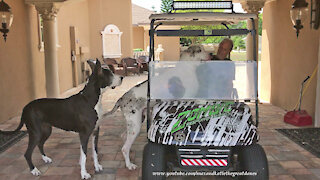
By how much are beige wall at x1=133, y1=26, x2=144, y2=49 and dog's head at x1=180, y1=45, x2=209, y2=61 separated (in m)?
24.5

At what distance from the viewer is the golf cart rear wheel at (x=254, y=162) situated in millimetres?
3385

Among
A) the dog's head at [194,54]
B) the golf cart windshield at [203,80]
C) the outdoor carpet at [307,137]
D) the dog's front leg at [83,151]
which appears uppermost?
the dog's head at [194,54]

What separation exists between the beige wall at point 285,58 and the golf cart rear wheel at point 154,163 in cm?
551

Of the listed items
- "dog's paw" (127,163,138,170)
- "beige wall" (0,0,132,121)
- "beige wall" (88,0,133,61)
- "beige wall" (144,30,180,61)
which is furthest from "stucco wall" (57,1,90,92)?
"beige wall" (144,30,180,61)

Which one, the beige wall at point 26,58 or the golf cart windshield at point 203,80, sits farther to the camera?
the beige wall at point 26,58

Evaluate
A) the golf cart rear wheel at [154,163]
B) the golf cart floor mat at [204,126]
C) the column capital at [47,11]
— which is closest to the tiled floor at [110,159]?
the golf cart rear wheel at [154,163]

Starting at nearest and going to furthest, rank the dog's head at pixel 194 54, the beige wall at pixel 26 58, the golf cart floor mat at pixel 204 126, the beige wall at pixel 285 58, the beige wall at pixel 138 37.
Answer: the golf cart floor mat at pixel 204 126 → the dog's head at pixel 194 54 → the beige wall at pixel 285 58 → the beige wall at pixel 26 58 → the beige wall at pixel 138 37

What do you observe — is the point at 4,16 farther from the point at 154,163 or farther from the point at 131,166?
the point at 154,163

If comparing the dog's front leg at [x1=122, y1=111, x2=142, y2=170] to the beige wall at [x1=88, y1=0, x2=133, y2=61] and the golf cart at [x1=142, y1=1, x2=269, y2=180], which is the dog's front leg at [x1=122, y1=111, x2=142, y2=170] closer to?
the golf cart at [x1=142, y1=1, x2=269, y2=180]

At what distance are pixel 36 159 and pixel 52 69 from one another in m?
5.36

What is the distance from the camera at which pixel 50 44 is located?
984 centimetres

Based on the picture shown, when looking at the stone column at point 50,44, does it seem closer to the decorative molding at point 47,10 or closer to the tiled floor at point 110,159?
the decorative molding at point 47,10

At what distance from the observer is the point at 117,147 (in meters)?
5.74

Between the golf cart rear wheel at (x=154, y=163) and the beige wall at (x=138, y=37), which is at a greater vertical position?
the beige wall at (x=138, y=37)
